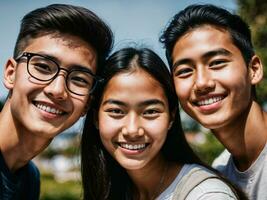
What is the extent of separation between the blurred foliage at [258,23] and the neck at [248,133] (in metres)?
11.7

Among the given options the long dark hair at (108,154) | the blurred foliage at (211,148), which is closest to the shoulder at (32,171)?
the long dark hair at (108,154)

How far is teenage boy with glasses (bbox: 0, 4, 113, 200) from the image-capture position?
11.2 ft

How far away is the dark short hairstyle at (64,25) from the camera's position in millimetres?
3605

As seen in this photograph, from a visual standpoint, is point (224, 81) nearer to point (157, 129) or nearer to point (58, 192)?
point (157, 129)

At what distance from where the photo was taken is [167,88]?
3604 mm

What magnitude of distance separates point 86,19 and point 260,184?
185 cm

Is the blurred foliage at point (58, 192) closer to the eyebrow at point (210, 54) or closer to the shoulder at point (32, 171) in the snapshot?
the shoulder at point (32, 171)

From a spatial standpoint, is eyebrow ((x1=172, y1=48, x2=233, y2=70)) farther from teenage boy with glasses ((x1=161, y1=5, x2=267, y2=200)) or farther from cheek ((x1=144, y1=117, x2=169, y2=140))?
cheek ((x1=144, y1=117, x2=169, y2=140))

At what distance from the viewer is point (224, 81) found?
3.45m

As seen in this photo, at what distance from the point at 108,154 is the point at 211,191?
1237mm

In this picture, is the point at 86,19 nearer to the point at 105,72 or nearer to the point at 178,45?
the point at 105,72

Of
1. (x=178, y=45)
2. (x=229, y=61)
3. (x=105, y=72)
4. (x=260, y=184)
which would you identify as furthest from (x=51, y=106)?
(x=260, y=184)

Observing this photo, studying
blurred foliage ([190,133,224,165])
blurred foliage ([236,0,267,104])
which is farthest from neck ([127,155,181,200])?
blurred foliage ([190,133,224,165])

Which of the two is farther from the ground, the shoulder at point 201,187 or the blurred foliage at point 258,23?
the shoulder at point 201,187
